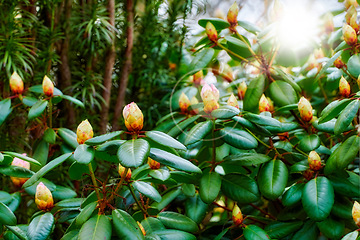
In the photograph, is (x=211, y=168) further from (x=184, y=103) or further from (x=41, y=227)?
(x=41, y=227)

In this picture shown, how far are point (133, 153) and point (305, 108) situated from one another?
51 centimetres

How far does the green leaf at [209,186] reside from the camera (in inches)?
36.2

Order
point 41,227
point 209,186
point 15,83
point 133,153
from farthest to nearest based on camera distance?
point 15,83 → point 209,186 → point 41,227 → point 133,153

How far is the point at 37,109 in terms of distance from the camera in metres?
1.07

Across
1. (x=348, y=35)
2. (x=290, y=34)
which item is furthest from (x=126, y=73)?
(x=348, y=35)

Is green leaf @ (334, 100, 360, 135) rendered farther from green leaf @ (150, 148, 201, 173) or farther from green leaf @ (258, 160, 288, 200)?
green leaf @ (150, 148, 201, 173)

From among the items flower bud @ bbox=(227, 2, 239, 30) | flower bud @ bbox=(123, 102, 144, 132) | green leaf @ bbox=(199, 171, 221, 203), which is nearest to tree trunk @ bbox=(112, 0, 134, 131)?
flower bud @ bbox=(227, 2, 239, 30)

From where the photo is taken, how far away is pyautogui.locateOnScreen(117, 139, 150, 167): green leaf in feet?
2.31

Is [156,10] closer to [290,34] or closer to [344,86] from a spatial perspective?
[290,34]

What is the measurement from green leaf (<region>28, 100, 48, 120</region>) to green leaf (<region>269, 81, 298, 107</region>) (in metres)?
0.69

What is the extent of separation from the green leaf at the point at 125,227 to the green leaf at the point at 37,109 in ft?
1.38

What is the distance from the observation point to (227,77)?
5.72ft

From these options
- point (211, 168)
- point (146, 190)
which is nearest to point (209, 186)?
point (211, 168)

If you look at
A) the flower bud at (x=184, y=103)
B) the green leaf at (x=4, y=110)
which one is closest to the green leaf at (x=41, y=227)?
the green leaf at (x=4, y=110)
